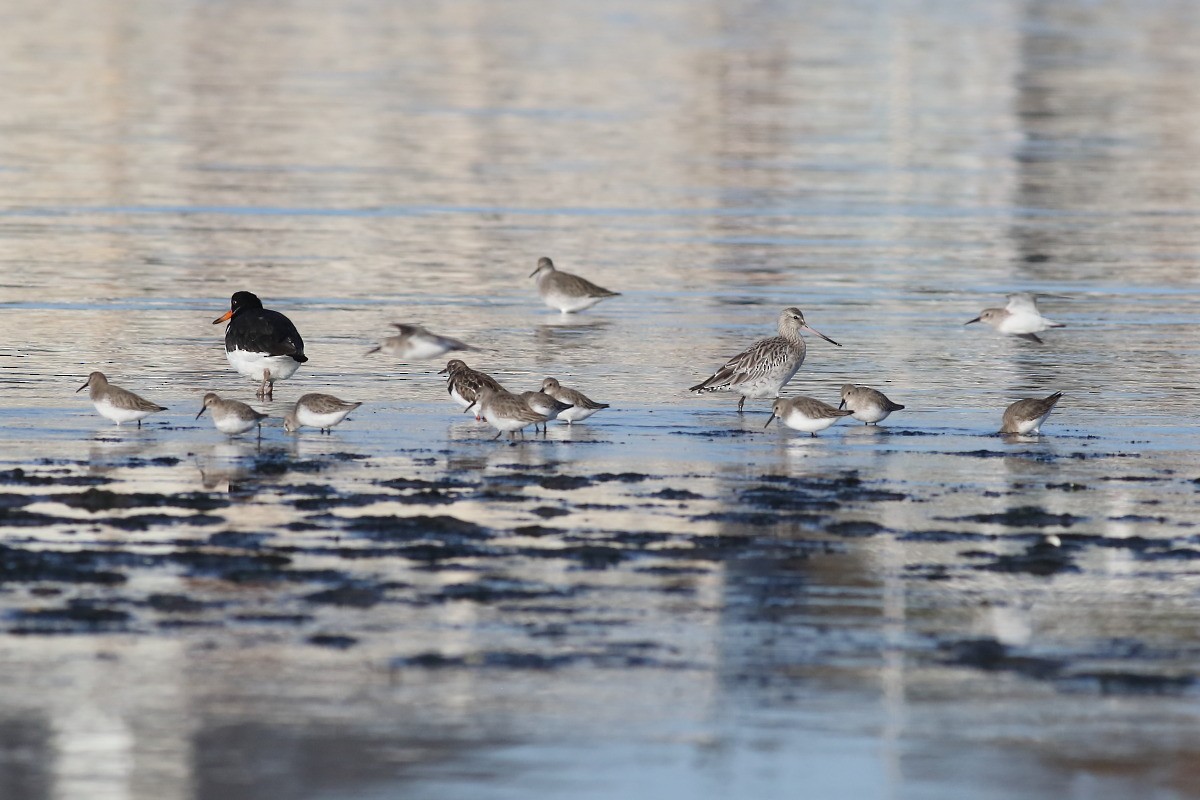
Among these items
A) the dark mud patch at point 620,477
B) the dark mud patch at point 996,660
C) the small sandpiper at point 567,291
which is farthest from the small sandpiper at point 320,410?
the small sandpiper at point 567,291

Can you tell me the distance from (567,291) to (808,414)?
7904 millimetres

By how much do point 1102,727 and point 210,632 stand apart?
14.0 feet

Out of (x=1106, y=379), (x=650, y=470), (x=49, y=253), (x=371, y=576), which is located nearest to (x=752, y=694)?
(x=371, y=576)

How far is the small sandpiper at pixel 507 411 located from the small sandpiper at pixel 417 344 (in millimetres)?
3049

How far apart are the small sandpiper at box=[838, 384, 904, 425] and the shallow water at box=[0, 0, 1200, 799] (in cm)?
20

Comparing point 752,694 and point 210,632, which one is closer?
point 752,694

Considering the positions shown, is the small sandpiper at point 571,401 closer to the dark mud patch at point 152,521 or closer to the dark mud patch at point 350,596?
the dark mud patch at point 152,521

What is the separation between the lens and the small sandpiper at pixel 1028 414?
54.0ft

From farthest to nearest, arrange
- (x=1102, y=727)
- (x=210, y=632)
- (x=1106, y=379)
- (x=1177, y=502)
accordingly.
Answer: (x=1106, y=379), (x=1177, y=502), (x=210, y=632), (x=1102, y=727)

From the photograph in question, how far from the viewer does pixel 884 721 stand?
9.72 meters

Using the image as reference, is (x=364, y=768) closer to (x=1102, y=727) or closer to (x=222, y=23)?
(x=1102, y=727)

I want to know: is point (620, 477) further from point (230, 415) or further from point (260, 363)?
point (260, 363)

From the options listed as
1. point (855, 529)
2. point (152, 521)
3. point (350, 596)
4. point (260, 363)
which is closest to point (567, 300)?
point (260, 363)

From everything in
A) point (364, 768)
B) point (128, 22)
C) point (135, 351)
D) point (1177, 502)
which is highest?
point (128, 22)
